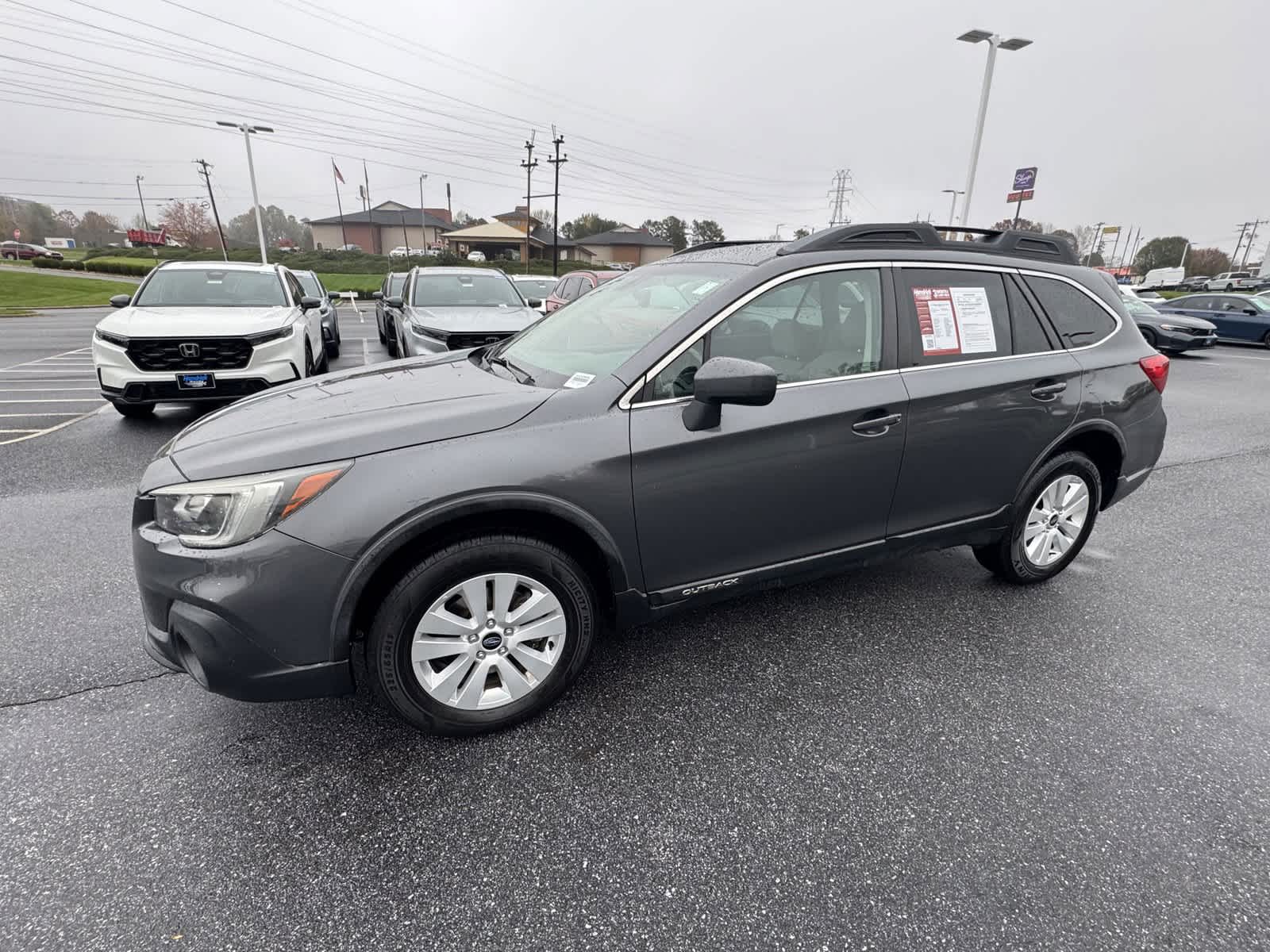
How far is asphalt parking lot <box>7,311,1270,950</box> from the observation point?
176 cm

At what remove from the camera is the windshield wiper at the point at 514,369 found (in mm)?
2684

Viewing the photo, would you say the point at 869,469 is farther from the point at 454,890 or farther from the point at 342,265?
the point at 342,265

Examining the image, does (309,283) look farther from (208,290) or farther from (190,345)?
(190,345)

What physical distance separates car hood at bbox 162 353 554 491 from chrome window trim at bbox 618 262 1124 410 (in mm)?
379

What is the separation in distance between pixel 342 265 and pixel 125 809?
6449 centimetres

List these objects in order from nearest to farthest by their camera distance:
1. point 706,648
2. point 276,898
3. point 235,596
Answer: point 276,898, point 235,596, point 706,648

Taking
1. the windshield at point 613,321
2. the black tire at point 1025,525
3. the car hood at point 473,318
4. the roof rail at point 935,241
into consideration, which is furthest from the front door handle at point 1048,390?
the car hood at point 473,318

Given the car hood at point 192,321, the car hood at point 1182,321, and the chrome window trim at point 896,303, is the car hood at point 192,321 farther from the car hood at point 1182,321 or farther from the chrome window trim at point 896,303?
the car hood at point 1182,321

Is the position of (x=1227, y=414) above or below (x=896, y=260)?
below

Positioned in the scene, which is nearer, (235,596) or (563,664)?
(235,596)

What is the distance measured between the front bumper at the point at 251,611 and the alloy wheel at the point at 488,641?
→ 289 mm

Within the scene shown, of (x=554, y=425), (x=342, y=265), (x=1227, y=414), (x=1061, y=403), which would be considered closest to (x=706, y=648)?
(x=554, y=425)

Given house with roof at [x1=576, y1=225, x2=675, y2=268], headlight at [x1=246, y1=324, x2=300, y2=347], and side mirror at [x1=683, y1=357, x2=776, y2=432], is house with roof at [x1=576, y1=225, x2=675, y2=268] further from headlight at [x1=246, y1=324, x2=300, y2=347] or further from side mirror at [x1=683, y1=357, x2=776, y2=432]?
side mirror at [x1=683, y1=357, x2=776, y2=432]

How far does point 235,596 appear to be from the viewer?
1.99 metres
